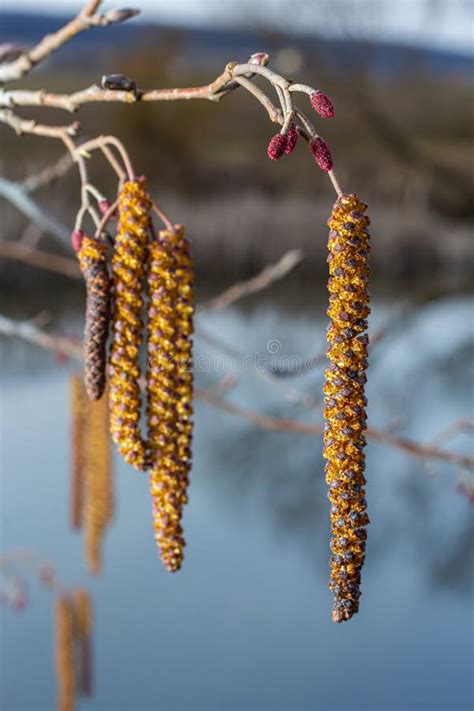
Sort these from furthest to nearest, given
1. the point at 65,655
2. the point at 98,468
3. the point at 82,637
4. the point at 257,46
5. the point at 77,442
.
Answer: the point at 257,46
the point at 82,637
the point at 65,655
the point at 77,442
the point at 98,468

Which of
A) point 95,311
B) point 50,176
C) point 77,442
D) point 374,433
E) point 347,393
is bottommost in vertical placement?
point 347,393

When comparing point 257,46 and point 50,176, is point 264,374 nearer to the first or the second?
point 50,176

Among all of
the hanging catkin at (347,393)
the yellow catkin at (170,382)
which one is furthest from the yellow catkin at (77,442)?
the hanging catkin at (347,393)

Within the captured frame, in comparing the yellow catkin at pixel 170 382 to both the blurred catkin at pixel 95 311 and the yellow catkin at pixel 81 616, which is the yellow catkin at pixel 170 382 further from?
the yellow catkin at pixel 81 616

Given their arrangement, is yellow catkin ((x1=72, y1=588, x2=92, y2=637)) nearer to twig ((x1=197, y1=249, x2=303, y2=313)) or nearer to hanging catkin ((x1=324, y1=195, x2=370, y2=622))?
twig ((x1=197, y1=249, x2=303, y2=313))

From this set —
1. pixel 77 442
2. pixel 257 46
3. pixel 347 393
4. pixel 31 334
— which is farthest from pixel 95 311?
pixel 257 46

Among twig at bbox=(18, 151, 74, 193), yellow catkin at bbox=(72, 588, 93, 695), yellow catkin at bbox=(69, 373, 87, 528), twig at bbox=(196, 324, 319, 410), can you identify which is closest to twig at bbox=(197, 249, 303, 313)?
twig at bbox=(196, 324, 319, 410)
